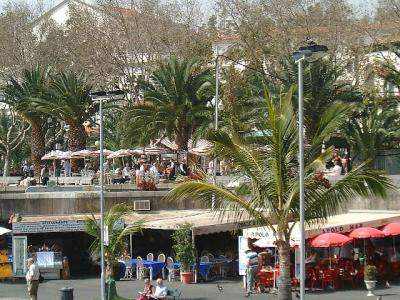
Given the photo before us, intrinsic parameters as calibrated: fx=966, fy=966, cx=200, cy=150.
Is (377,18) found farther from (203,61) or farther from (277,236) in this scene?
(277,236)

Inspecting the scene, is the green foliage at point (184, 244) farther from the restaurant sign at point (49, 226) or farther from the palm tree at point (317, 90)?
the palm tree at point (317, 90)

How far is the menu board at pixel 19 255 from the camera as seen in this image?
102 feet

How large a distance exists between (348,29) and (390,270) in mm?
23313

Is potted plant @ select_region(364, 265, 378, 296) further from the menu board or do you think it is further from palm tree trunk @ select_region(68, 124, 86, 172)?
palm tree trunk @ select_region(68, 124, 86, 172)

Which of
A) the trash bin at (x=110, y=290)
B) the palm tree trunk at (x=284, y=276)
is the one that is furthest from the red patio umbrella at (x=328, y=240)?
the palm tree trunk at (x=284, y=276)

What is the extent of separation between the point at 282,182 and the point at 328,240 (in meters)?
9.03

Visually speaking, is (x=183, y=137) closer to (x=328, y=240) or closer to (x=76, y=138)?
(x=76, y=138)

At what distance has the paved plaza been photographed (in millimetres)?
26578

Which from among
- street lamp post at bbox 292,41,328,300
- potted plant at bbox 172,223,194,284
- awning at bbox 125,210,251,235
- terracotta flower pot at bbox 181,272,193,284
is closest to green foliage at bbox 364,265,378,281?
awning at bbox 125,210,251,235

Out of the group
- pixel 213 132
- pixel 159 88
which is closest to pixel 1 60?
pixel 159 88

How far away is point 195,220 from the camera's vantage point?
32625 mm

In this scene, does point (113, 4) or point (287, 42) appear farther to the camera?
point (113, 4)

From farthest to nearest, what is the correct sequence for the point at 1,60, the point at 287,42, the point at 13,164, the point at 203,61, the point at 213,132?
the point at 13,164
the point at 1,60
the point at 203,61
the point at 287,42
the point at 213,132

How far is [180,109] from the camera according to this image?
4478cm
